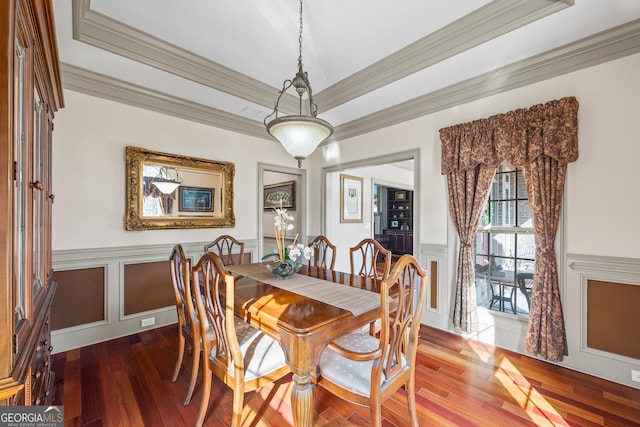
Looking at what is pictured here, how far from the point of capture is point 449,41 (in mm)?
2322

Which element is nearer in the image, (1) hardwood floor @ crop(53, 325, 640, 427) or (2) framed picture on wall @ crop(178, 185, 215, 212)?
(1) hardwood floor @ crop(53, 325, 640, 427)

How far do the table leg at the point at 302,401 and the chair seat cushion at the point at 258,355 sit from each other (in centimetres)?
24

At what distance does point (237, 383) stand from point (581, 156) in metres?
3.03

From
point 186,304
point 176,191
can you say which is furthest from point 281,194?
point 186,304

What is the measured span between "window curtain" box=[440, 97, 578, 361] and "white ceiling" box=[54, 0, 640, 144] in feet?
1.25

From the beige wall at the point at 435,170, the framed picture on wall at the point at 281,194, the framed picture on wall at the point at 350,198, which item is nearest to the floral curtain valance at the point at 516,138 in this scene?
the beige wall at the point at 435,170

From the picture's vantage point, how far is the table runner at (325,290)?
5.47 feet

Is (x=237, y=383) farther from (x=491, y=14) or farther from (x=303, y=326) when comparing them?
(x=491, y=14)

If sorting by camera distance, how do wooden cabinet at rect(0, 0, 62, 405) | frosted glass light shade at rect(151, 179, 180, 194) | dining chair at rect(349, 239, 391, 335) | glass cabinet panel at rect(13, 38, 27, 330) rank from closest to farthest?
1. wooden cabinet at rect(0, 0, 62, 405)
2. glass cabinet panel at rect(13, 38, 27, 330)
3. dining chair at rect(349, 239, 391, 335)
4. frosted glass light shade at rect(151, 179, 180, 194)

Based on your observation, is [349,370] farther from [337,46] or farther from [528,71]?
[528,71]

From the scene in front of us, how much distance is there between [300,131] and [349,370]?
156 centimetres

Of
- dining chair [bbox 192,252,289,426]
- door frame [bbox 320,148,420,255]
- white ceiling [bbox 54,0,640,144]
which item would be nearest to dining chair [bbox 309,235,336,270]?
door frame [bbox 320,148,420,255]

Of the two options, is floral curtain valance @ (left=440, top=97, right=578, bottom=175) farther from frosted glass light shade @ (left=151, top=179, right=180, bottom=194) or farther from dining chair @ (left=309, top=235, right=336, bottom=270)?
frosted glass light shade @ (left=151, top=179, right=180, bottom=194)

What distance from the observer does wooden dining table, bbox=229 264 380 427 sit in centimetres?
133
